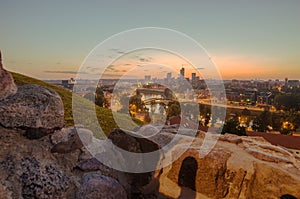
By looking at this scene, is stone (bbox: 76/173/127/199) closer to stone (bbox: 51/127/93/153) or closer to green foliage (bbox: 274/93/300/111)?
stone (bbox: 51/127/93/153)

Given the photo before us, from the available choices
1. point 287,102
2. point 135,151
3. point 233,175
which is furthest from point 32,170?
point 287,102

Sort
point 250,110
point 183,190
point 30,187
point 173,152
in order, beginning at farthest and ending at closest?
1. point 250,110
2. point 173,152
3. point 183,190
4. point 30,187

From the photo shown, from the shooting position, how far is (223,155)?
3971 millimetres

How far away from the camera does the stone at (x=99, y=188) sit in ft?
9.95

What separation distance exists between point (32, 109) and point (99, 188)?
4.57 feet

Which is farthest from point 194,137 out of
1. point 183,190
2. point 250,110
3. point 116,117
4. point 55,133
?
point 250,110

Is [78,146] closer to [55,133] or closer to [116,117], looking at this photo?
[55,133]

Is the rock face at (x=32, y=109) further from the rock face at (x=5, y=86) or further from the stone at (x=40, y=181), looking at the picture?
the stone at (x=40, y=181)

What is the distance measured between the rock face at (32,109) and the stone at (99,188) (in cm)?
95

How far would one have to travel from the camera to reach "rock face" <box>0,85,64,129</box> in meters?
3.04

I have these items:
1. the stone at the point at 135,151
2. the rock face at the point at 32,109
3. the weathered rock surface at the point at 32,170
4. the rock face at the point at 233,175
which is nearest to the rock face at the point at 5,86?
the rock face at the point at 32,109

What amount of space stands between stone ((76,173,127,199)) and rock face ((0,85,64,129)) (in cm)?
95

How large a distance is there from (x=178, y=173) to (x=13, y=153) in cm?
254


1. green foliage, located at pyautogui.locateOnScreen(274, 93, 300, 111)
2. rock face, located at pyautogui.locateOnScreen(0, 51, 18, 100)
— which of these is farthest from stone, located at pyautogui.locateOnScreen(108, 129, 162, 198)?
green foliage, located at pyautogui.locateOnScreen(274, 93, 300, 111)
